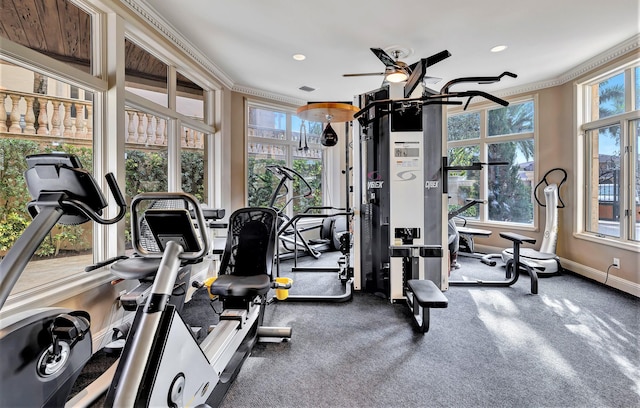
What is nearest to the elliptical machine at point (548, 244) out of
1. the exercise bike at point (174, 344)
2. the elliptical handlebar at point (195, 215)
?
the exercise bike at point (174, 344)

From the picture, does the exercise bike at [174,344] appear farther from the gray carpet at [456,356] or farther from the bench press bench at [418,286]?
the bench press bench at [418,286]

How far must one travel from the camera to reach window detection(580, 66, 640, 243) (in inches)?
143

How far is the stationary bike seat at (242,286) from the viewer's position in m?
2.10

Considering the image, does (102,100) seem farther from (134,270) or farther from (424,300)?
(424,300)

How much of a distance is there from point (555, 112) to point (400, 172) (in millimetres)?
3370

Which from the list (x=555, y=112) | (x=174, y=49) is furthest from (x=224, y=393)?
(x=555, y=112)

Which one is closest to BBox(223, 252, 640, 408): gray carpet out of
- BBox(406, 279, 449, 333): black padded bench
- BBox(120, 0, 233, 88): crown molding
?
BBox(406, 279, 449, 333): black padded bench

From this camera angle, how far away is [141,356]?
1230 mm

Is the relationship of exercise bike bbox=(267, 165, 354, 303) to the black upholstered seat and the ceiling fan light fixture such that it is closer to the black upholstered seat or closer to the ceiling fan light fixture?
the black upholstered seat

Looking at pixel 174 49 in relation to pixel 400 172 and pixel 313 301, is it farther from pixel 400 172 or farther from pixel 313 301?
pixel 313 301

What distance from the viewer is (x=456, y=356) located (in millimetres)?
2250

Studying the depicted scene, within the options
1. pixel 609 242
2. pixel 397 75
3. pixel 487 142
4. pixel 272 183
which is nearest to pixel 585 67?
pixel 487 142

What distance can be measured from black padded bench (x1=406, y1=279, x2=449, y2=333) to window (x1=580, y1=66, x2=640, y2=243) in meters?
2.98

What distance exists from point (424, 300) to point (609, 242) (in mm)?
3175
